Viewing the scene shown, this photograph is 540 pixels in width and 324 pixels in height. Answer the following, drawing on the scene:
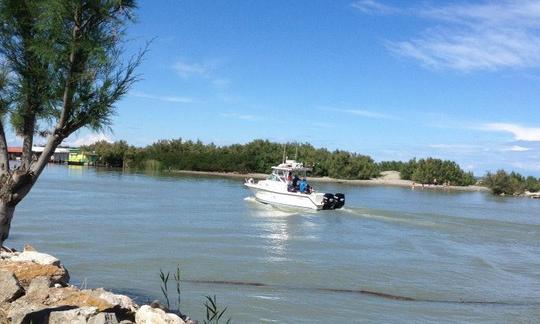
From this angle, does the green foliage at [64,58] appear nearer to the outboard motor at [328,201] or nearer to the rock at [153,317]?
the rock at [153,317]

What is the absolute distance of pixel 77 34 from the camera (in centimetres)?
643

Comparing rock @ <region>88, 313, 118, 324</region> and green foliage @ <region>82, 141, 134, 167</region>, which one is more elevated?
green foliage @ <region>82, 141, 134, 167</region>

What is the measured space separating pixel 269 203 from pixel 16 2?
1393 inches

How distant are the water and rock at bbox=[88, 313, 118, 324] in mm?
4117

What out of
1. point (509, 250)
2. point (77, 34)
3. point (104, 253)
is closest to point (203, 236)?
point (104, 253)

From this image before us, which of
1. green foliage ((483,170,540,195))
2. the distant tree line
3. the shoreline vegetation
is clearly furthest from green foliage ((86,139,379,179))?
green foliage ((483,170,540,195))

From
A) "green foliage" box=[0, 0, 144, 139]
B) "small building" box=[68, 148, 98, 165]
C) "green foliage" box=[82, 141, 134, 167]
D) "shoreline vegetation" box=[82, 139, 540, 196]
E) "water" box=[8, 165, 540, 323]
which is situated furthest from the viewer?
"small building" box=[68, 148, 98, 165]

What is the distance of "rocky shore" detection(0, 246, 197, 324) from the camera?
6730mm

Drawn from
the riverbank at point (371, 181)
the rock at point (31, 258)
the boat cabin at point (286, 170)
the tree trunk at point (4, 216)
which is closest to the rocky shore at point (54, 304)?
the rock at point (31, 258)

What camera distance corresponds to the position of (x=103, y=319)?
6.62 m

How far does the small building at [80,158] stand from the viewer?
121m

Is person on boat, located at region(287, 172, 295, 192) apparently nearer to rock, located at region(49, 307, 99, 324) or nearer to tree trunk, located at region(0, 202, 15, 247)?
rock, located at region(49, 307, 99, 324)

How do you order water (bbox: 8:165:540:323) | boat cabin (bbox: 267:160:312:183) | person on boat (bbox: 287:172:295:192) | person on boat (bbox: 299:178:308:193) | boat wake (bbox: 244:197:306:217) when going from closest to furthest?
water (bbox: 8:165:540:323) → boat wake (bbox: 244:197:306:217) → person on boat (bbox: 299:178:308:193) → person on boat (bbox: 287:172:295:192) → boat cabin (bbox: 267:160:312:183)

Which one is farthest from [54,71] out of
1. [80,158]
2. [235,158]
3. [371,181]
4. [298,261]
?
[80,158]
